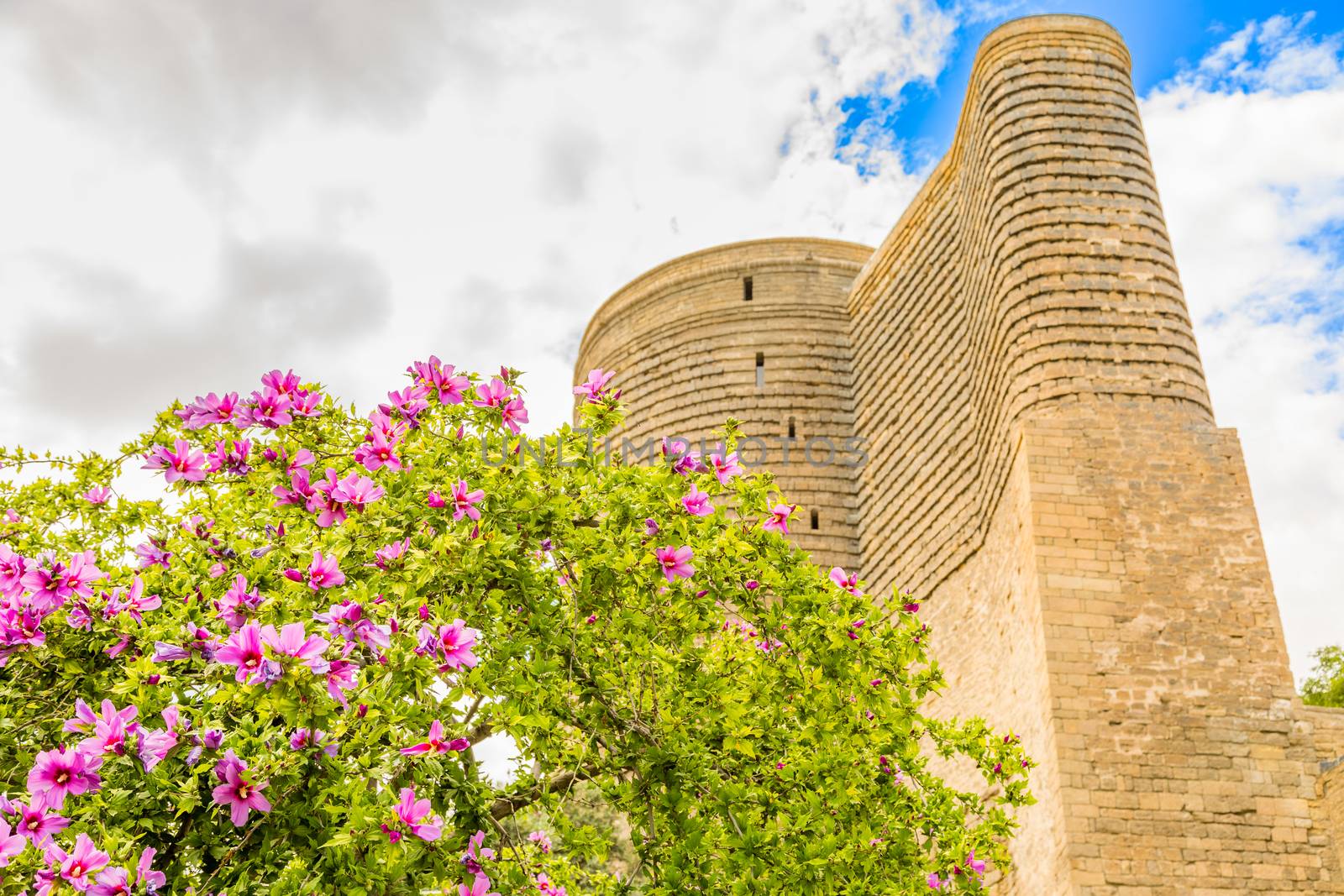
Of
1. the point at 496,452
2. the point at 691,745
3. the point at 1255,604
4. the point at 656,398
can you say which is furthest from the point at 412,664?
the point at 656,398

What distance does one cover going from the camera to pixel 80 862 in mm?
3426

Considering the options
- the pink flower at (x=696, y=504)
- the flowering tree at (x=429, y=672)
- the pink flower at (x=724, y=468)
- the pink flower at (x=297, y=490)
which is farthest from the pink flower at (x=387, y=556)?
the pink flower at (x=724, y=468)

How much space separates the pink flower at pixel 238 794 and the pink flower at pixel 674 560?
6.84 ft

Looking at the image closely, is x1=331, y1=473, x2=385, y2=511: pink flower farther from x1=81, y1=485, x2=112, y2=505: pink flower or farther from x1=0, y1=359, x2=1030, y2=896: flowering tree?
x1=81, y1=485, x2=112, y2=505: pink flower

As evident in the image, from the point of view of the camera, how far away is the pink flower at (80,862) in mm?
3404

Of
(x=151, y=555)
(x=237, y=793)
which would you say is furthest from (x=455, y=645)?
(x=151, y=555)

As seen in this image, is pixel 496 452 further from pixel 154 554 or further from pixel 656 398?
pixel 656 398

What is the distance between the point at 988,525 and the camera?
13031 millimetres

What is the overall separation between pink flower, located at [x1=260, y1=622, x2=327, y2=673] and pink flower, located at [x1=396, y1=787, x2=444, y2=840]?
0.51 m

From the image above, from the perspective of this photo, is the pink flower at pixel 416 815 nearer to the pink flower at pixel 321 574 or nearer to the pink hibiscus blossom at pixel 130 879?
the pink hibiscus blossom at pixel 130 879

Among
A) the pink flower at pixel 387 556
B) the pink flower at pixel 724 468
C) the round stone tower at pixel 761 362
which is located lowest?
the pink flower at pixel 387 556

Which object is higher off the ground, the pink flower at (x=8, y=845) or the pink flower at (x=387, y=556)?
the pink flower at (x=387, y=556)

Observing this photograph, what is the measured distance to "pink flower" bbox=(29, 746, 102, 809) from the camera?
12.0ft

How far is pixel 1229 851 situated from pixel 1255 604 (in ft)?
7.37
